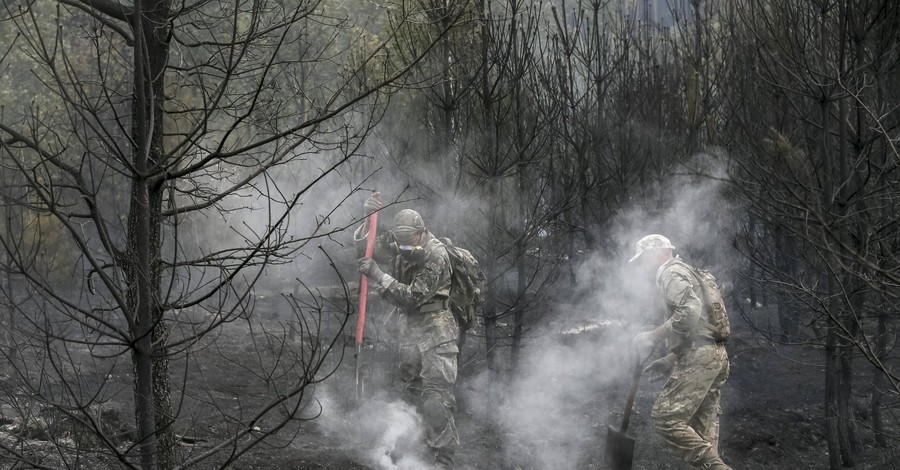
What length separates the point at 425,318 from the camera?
734 cm

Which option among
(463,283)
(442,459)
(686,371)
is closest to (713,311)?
(686,371)

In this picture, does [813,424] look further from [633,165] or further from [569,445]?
[633,165]

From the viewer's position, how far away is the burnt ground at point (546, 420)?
25.1ft

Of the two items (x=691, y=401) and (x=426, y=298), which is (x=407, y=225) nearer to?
(x=426, y=298)

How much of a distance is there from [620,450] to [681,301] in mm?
1277

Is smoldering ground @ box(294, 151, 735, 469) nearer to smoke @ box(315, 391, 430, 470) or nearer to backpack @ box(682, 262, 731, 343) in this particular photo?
smoke @ box(315, 391, 430, 470)

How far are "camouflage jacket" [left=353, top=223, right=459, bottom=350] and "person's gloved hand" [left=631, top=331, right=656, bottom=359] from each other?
155 cm

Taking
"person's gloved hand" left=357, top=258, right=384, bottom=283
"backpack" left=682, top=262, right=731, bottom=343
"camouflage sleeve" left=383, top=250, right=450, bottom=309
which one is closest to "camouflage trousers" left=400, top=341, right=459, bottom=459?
"camouflage sleeve" left=383, top=250, right=450, bottom=309

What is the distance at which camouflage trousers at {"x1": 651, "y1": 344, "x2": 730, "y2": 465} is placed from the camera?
6586 mm

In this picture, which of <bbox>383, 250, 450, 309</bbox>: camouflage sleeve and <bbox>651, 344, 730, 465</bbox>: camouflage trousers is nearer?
<bbox>651, 344, 730, 465</bbox>: camouflage trousers

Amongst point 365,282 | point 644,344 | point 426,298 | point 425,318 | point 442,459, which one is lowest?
point 442,459

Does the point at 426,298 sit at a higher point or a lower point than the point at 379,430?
higher

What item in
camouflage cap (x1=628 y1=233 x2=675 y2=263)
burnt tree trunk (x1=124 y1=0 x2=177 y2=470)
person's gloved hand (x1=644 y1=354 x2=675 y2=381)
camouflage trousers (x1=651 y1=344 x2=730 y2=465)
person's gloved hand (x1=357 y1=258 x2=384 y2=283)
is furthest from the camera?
person's gloved hand (x1=357 y1=258 x2=384 y2=283)

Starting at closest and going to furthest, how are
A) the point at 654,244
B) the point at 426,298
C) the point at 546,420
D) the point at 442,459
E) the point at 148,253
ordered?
the point at 148,253 < the point at 442,459 < the point at 654,244 < the point at 426,298 < the point at 546,420
